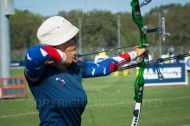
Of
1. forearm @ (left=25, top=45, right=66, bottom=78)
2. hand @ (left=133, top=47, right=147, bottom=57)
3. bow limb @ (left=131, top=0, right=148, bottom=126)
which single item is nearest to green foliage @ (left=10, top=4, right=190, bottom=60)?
bow limb @ (left=131, top=0, right=148, bottom=126)

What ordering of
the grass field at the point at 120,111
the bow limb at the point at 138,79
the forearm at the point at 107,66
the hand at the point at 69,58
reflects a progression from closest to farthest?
the hand at the point at 69,58 < the forearm at the point at 107,66 < the bow limb at the point at 138,79 < the grass field at the point at 120,111

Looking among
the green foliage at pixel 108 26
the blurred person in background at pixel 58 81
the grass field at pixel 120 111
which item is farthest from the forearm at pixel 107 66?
the grass field at pixel 120 111

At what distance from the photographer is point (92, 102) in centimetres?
1355

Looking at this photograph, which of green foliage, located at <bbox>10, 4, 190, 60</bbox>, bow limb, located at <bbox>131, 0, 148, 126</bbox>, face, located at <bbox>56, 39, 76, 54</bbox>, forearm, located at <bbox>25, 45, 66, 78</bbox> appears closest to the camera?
forearm, located at <bbox>25, 45, 66, 78</bbox>

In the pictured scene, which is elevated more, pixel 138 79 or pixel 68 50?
pixel 68 50

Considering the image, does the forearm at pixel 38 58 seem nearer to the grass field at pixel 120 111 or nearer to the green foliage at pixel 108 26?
the green foliage at pixel 108 26

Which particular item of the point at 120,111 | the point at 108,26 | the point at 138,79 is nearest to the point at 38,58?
the point at 138,79

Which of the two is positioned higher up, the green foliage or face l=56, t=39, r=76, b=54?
the green foliage

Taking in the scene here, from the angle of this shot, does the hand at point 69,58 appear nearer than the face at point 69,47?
Yes

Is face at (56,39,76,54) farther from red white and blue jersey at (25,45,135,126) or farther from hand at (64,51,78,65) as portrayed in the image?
red white and blue jersey at (25,45,135,126)

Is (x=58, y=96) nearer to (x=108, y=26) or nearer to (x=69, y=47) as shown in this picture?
(x=69, y=47)

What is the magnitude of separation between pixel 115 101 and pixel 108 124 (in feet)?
14.0

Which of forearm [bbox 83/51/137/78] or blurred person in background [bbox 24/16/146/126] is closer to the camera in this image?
blurred person in background [bbox 24/16/146/126]

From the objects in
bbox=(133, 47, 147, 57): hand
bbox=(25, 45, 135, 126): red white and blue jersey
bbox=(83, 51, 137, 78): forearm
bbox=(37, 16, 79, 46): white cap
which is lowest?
bbox=(25, 45, 135, 126): red white and blue jersey
